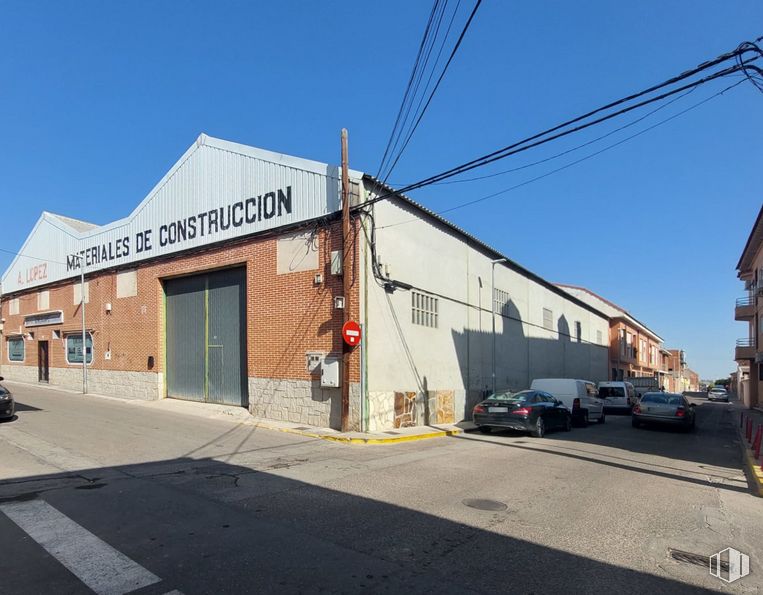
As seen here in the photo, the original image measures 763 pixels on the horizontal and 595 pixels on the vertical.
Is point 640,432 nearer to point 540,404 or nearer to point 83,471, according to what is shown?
point 540,404

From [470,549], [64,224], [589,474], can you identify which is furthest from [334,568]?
[64,224]

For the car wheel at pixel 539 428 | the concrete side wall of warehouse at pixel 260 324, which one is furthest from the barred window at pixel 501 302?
the concrete side wall of warehouse at pixel 260 324

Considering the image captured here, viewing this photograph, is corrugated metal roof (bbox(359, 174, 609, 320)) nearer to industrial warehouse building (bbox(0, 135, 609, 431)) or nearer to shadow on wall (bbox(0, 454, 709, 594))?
industrial warehouse building (bbox(0, 135, 609, 431))

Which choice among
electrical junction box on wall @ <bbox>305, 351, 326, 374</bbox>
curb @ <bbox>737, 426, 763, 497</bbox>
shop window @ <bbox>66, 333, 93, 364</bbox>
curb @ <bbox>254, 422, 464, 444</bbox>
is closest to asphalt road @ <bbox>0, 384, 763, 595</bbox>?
curb @ <bbox>737, 426, 763, 497</bbox>

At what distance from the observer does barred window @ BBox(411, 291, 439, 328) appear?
1712 centimetres

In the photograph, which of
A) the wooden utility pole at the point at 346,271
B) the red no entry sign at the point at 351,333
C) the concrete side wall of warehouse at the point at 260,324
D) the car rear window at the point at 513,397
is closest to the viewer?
the red no entry sign at the point at 351,333

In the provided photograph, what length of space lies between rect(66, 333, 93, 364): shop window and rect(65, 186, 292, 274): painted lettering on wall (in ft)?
12.3

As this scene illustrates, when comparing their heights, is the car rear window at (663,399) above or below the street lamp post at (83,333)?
below

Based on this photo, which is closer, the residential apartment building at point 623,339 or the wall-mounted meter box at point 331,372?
the wall-mounted meter box at point 331,372

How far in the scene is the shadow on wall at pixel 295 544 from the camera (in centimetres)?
425

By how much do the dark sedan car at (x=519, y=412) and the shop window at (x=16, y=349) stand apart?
100 feet

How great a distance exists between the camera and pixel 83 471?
812 centimetres

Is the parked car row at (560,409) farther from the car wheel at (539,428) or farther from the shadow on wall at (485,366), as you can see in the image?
the shadow on wall at (485,366)

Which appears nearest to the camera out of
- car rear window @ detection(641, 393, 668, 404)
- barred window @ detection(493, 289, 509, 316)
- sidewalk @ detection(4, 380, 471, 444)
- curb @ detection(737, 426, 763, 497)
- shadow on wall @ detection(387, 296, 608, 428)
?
curb @ detection(737, 426, 763, 497)
